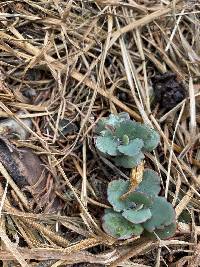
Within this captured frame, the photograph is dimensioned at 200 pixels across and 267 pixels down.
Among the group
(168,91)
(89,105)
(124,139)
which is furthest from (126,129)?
(168,91)

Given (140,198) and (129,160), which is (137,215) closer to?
(140,198)

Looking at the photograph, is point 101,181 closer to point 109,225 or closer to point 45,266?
point 109,225

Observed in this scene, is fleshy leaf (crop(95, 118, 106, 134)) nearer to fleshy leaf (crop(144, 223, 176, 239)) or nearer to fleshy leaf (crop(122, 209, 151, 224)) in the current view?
fleshy leaf (crop(122, 209, 151, 224))

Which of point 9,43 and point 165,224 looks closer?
point 165,224

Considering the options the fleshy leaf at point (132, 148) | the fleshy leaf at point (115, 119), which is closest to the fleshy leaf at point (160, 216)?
the fleshy leaf at point (132, 148)

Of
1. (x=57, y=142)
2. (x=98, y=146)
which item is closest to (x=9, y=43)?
(x=57, y=142)

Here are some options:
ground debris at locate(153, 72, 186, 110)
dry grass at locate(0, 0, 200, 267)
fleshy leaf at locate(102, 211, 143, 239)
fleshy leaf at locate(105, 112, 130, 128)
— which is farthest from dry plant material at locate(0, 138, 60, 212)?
ground debris at locate(153, 72, 186, 110)

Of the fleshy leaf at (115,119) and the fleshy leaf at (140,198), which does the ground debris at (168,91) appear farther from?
the fleshy leaf at (140,198)
